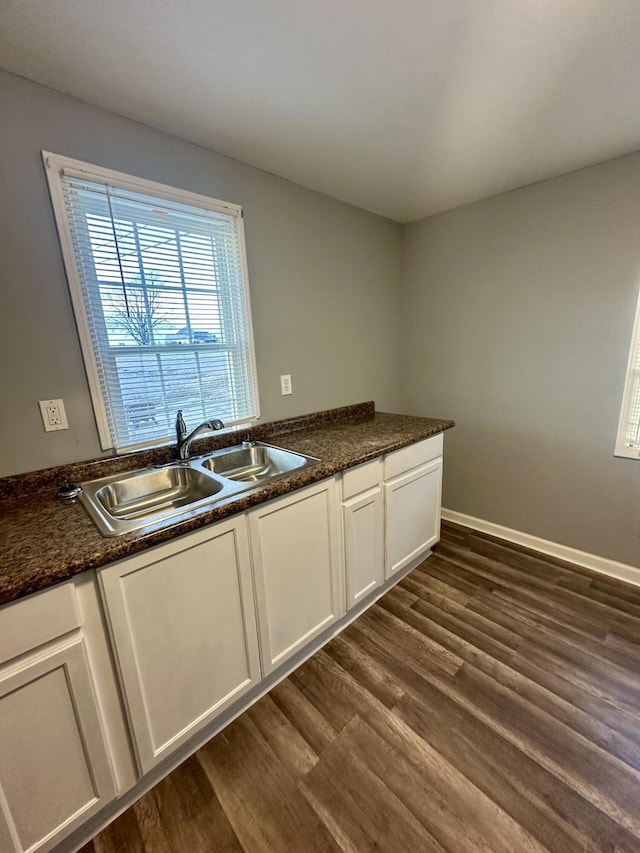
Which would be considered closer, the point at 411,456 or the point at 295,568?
the point at 295,568

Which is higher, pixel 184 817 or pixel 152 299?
pixel 152 299

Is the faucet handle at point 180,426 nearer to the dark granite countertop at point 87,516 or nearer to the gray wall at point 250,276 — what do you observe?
the dark granite countertop at point 87,516

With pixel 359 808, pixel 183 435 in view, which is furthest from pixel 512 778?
pixel 183 435

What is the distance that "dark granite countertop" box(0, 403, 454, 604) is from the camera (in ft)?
2.88

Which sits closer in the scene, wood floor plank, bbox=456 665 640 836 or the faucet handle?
wood floor plank, bbox=456 665 640 836

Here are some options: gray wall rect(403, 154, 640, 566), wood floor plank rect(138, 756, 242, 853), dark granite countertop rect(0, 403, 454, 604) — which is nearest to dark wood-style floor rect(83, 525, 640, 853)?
wood floor plank rect(138, 756, 242, 853)

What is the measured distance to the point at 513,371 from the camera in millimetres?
2361

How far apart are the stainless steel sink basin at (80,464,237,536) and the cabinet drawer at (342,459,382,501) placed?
1.87 ft

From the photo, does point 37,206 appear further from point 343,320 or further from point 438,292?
point 438,292

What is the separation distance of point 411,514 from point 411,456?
380 mm

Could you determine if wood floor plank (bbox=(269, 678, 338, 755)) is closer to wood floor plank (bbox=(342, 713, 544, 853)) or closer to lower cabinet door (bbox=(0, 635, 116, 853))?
wood floor plank (bbox=(342, 713, 544, 853))

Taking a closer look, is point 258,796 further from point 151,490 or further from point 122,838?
point 151,490

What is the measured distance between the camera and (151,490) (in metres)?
1.52

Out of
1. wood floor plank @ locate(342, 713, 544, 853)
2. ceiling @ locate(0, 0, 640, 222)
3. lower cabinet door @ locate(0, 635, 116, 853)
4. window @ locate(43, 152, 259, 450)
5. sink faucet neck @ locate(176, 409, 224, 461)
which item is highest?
ceiling @ locate(0, 0, 640, 222)
